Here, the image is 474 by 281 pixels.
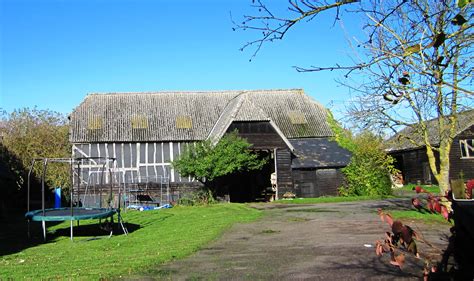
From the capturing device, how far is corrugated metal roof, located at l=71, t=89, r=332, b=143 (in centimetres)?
3325

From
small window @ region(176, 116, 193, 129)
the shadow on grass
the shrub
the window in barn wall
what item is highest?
small window @ region(176, 116, 193, 129)

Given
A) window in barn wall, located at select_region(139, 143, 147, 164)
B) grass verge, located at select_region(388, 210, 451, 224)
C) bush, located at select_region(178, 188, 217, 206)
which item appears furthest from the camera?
window in barn wall, located at select_region(139, 143, 147, 164)

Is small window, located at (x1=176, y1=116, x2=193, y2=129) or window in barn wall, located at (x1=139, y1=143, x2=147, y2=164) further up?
small window, located at (x1=176, y1=116, x2=193, y2=129)

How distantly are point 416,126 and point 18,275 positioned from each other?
1240 centimetres

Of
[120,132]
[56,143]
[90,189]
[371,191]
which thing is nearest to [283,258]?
[371,191]

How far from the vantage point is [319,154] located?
1308 inches

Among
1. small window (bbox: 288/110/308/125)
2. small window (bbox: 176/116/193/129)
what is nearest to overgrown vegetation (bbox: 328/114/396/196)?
small window (bbox: 288/110/308/125)

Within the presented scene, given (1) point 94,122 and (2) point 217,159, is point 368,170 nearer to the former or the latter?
(2) point 217,159

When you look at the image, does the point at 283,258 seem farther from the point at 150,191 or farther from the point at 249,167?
the point at 150,191

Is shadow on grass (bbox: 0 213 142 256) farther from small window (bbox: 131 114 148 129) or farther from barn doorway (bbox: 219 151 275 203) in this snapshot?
barn doorway (bbox: 219 151 275 203)

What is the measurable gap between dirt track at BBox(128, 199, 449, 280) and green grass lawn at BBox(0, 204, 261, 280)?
0.59 metres

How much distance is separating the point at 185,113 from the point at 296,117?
9608mm

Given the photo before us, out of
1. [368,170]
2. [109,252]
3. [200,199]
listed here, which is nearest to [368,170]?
[368,170]

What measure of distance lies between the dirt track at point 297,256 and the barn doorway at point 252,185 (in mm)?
18926
